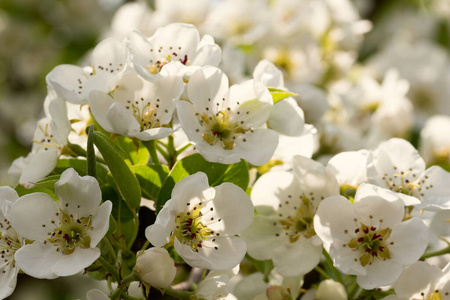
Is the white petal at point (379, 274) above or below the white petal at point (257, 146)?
below

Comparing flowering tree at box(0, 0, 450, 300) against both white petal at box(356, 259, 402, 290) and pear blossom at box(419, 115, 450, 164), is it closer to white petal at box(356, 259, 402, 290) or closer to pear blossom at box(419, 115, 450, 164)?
white petal at box(356, 259, 402, 290)

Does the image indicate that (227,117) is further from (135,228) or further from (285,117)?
(135,228)

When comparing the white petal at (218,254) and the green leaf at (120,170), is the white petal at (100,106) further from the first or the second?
the white petal at (218,254)

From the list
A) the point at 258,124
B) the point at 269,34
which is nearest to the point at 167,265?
the point at 258,124

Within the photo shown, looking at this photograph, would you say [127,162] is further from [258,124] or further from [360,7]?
[360,7]

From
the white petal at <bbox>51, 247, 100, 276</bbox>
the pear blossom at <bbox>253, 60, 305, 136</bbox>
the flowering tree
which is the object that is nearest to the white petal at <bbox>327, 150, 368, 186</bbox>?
the flowering tree

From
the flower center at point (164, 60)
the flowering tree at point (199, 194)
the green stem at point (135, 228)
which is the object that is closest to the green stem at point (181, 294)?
the flowering tree at point (199, 194)
